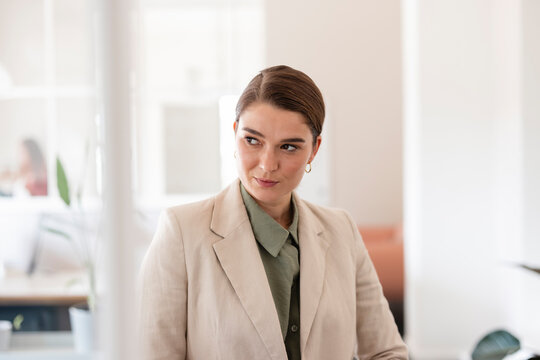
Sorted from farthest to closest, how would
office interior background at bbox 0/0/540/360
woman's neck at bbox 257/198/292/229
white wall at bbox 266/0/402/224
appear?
white wall at bbox 266/0/402/224 → woman's neck at bbox 257/198/292/229 → office interior background at bbox 0/0/540/360

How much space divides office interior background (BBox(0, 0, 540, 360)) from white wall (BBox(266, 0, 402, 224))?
1 cm

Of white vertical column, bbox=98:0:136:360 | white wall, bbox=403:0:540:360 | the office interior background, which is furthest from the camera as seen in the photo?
white wall, bbox=403:0:540:360

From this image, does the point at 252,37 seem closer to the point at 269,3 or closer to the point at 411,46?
the point at 269,3

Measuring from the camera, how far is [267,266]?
69 centimetres

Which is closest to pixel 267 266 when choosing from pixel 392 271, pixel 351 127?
pixel 392 271

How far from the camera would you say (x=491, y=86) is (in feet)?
10.8

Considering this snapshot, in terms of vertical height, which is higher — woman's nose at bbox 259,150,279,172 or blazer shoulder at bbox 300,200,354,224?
woman's nose at bbox 259,150,279,172

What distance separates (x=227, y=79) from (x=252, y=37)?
47 cm

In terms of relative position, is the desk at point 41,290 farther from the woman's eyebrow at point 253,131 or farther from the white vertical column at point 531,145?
the white vertical column at point 531,145

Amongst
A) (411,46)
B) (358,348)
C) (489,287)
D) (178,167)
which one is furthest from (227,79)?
(358,348)

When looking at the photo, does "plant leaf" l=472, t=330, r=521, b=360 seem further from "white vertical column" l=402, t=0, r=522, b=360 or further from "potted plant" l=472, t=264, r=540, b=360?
"white vertical column" l=402, t=0, r=522, b=360

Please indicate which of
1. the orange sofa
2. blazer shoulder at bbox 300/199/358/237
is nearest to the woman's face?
blazer shoulder at bbox 300/199/358/237

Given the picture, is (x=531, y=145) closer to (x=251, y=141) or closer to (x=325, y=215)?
(x=325, y=215)

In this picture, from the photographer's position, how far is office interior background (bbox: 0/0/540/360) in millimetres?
585
